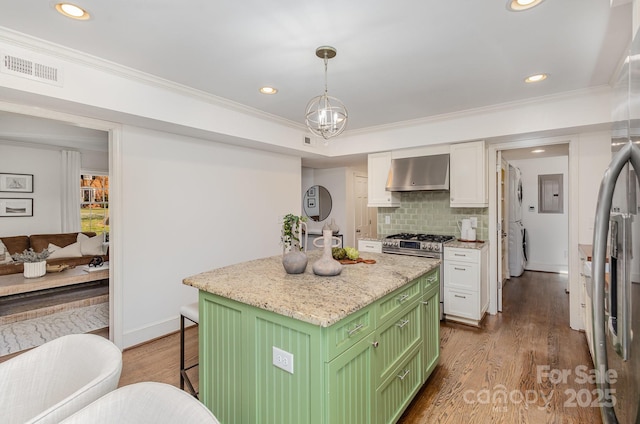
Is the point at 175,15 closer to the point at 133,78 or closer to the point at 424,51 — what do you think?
the point at 133,78

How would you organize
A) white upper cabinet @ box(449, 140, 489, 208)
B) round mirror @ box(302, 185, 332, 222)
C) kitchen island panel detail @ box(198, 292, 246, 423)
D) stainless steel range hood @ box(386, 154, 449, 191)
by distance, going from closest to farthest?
1. kitchen island panel detail @ box(198, 292, 246, 423)
2. white upper cabinet @ box(449, 140, 489, 208)
3. stainless steel range hood @ box(386, 154, 449, 191)
4. round mirror @ box(302, 185, 332, 222)

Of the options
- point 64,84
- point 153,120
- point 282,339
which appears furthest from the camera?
point 153,120

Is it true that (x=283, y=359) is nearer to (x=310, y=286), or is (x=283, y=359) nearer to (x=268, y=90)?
(x=310, y=286)

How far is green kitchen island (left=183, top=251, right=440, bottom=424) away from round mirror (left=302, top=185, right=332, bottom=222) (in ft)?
14.4

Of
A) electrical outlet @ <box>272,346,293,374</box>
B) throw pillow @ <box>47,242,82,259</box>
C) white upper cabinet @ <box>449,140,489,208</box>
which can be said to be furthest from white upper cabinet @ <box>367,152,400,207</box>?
throw pillow @ <box>47,242,82,259</box>

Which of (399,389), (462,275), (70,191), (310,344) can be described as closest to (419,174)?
(462,275)

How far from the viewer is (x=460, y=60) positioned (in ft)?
7.95

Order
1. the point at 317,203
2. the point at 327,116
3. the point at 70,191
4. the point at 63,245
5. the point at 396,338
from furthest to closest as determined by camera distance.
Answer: the point at 317,203 → the point at 70,191 → the point at 63,245 → the point at 327,116 → the point at 396,338

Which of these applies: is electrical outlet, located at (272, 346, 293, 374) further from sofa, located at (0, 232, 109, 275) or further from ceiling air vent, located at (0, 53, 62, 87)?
sofa, located at (0, 232, 109, 275)

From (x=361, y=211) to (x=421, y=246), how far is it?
9.64 feet

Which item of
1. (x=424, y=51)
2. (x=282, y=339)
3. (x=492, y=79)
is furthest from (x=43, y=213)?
(x=492, y=79)

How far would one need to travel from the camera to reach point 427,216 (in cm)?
455

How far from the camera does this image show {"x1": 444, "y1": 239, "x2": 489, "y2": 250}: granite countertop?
11.9ft

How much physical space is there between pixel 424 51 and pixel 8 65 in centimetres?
283
